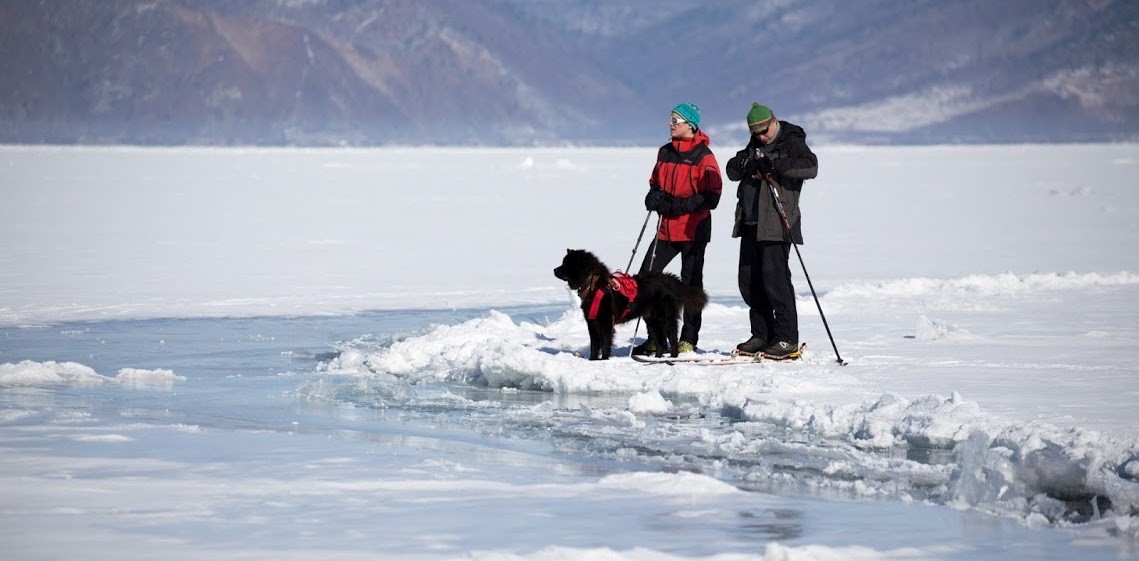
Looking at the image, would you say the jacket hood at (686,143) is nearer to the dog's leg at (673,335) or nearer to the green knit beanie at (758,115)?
the green knit beanie at (758,115)

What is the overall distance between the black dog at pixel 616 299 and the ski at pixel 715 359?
12cm

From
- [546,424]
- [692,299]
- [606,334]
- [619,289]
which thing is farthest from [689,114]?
[546,424]

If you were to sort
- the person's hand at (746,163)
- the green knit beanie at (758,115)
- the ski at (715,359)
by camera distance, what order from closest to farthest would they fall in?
the green knit beanie at (758,115), the person's hand at (746,163), the ski at (715,359)

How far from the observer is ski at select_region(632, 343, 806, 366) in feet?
28.0

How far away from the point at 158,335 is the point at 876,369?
16.5 ft

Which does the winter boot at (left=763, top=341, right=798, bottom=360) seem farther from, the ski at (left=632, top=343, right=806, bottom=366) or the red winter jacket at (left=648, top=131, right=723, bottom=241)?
the red winter jacket at (left=648, top=131, right=723, bottom=241)

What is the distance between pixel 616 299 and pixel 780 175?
110 centimetres

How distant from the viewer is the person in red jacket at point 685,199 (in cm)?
875

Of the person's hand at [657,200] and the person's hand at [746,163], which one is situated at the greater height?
the person's hand at [746,163]

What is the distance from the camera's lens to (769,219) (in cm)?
848

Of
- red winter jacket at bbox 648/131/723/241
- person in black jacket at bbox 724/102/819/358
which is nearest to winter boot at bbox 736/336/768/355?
person in black jacket at bbox 724/102/819/358

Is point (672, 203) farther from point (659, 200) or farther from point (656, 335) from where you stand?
point (656, 335)

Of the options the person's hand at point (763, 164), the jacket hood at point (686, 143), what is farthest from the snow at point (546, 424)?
the jacket hood at point (686, 143)

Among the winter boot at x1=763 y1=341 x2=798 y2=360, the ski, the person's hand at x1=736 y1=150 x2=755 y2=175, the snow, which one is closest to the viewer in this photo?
the snow
